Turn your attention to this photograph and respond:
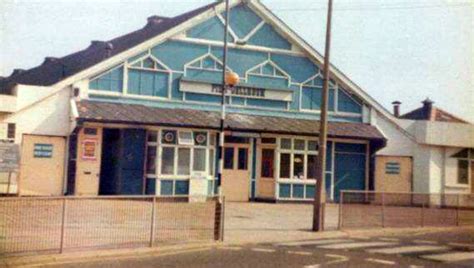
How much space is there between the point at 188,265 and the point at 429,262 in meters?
5.03

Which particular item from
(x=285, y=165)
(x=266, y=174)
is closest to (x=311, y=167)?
(x=285, y=165)

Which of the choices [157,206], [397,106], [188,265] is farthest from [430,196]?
[397,106]

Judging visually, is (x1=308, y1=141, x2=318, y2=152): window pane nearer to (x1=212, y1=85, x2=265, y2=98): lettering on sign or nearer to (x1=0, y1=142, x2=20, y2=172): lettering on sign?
(x1=212, y1=85, x2=265, y2=98): lettering on sign

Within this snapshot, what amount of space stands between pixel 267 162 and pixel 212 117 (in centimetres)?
363

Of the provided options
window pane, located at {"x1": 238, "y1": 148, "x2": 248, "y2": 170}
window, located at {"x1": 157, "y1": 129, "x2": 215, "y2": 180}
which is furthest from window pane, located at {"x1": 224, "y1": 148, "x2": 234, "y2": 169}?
window, located at {"x1": 157, "y1": 129, "x2": 215, "y2": 180}

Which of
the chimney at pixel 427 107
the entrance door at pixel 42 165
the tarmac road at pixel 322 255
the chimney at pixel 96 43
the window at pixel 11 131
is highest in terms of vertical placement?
the chimney at pixel 96 43

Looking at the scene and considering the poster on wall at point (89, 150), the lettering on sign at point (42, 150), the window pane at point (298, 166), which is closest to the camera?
the lettering on sign at point (42, 150)

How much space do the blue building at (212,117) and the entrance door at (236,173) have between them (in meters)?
0.05

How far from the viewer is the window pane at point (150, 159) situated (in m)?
26.0

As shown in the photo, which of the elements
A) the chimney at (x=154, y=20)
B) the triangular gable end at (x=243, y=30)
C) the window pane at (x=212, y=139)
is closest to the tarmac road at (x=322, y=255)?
the window pane at (x=212, y=139)

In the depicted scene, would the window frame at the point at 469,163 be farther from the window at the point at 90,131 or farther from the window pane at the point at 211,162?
the window at the point at 90,131

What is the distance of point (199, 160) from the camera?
26.8 meters

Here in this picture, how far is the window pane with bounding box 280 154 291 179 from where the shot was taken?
28.7 m

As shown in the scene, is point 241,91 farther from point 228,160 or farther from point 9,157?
point 9,157
